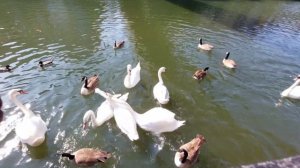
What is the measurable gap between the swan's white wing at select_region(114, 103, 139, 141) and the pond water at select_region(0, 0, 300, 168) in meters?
0.32

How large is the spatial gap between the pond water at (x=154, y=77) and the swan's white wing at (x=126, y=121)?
1.04 ft

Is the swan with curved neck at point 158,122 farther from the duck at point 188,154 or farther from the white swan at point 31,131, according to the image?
the white swan at point 31,131

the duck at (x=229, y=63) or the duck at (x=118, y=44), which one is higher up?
the duck at (x=229, y=63)

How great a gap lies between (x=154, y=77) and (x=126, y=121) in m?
4.21

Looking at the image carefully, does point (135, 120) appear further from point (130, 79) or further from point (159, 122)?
point (130, 79)

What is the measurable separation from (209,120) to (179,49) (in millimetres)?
5903

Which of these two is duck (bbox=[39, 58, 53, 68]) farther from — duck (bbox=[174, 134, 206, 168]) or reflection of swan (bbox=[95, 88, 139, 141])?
A: duck (bbox=[174, 134, 206, 168])

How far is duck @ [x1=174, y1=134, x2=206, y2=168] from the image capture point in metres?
7.73

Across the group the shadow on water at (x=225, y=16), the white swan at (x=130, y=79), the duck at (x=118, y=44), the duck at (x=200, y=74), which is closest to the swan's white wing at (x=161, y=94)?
the white swan at (x=130, y=79)

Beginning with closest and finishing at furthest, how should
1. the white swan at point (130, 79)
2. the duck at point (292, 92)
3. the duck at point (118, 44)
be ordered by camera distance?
1. the duck at point (292, 92)
2. the white swan at point (130, 79)
3. the duck at point (118, 44)

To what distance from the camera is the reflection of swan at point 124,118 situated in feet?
28.1

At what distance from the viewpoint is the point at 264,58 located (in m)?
14.6

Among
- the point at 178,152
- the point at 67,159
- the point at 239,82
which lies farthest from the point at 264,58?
the point at 67,159

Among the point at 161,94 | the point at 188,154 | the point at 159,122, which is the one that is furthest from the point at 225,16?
the point at 188,154
